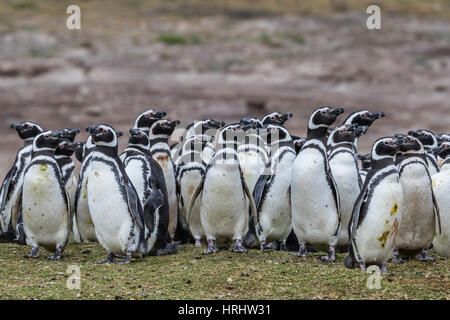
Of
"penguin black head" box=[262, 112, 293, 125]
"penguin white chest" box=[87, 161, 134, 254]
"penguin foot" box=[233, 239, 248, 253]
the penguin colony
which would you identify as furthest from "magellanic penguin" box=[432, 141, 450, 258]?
"penguin white chest" box=[87, 161, 134, 254]

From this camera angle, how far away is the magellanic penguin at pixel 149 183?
24.6 feet

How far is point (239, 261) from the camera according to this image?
6918mm

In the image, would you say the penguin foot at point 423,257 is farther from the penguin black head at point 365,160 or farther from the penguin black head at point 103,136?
the penguin black head at point 103,136

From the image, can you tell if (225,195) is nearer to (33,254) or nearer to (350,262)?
(350,262)

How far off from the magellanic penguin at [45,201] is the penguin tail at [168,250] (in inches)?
36.5

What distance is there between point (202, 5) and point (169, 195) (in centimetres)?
2799

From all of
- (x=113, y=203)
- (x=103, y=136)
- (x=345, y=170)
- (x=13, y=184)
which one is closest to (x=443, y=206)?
(x=345, y=170)

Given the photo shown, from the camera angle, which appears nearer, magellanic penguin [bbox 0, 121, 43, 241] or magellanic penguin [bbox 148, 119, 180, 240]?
magellanic penguin [bbox 148, 119, 180, 240]

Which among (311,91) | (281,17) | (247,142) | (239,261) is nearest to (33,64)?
(311,91)

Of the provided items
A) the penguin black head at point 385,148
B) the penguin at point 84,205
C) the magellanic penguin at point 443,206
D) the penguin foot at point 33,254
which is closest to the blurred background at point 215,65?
the penguin at point 84,205

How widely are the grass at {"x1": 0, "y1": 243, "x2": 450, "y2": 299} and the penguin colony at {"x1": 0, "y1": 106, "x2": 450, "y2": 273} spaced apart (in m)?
0.25

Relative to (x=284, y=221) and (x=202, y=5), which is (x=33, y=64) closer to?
(x=202, y=5)

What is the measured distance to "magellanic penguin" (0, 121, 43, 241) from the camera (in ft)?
28.0

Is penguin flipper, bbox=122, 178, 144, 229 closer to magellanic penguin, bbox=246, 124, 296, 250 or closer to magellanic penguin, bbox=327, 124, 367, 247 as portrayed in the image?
magellanic penguin, bbox=246, 124, 296, 250
